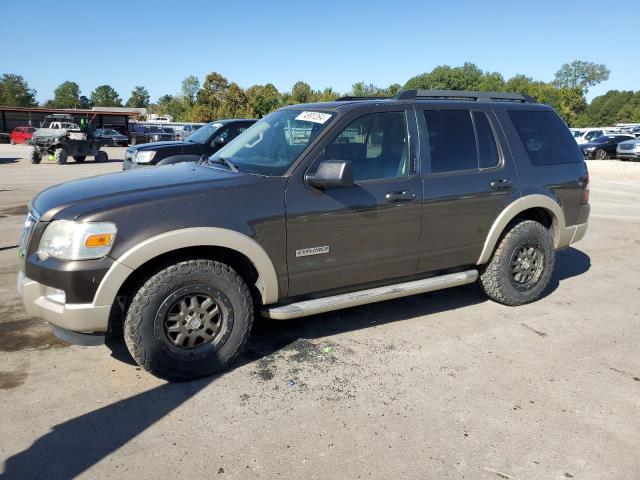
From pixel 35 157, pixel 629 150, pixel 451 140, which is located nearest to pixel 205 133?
pixel 451 140

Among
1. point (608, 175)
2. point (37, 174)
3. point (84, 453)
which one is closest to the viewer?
point (84, 453)

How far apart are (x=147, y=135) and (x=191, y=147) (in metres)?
34.2

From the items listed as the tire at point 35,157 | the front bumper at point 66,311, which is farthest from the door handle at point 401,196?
the tire at point 35,157

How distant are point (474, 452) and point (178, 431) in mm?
1669

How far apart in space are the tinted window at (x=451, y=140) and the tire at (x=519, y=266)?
87 centimetres

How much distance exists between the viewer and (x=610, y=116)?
87.5 meters

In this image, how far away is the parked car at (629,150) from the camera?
25.8m

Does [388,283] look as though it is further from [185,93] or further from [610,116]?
[610,116]

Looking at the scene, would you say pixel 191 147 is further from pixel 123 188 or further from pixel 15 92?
pixel 15 92

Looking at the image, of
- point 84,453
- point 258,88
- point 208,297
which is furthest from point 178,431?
point 258,88

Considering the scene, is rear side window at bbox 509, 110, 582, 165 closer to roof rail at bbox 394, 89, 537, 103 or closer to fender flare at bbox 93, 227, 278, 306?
roof rail at bbox 394, 89, 537, 103

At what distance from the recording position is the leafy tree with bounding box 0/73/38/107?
85562 millimetres

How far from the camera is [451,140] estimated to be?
4.49m

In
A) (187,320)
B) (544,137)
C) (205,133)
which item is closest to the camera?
(187,320)
